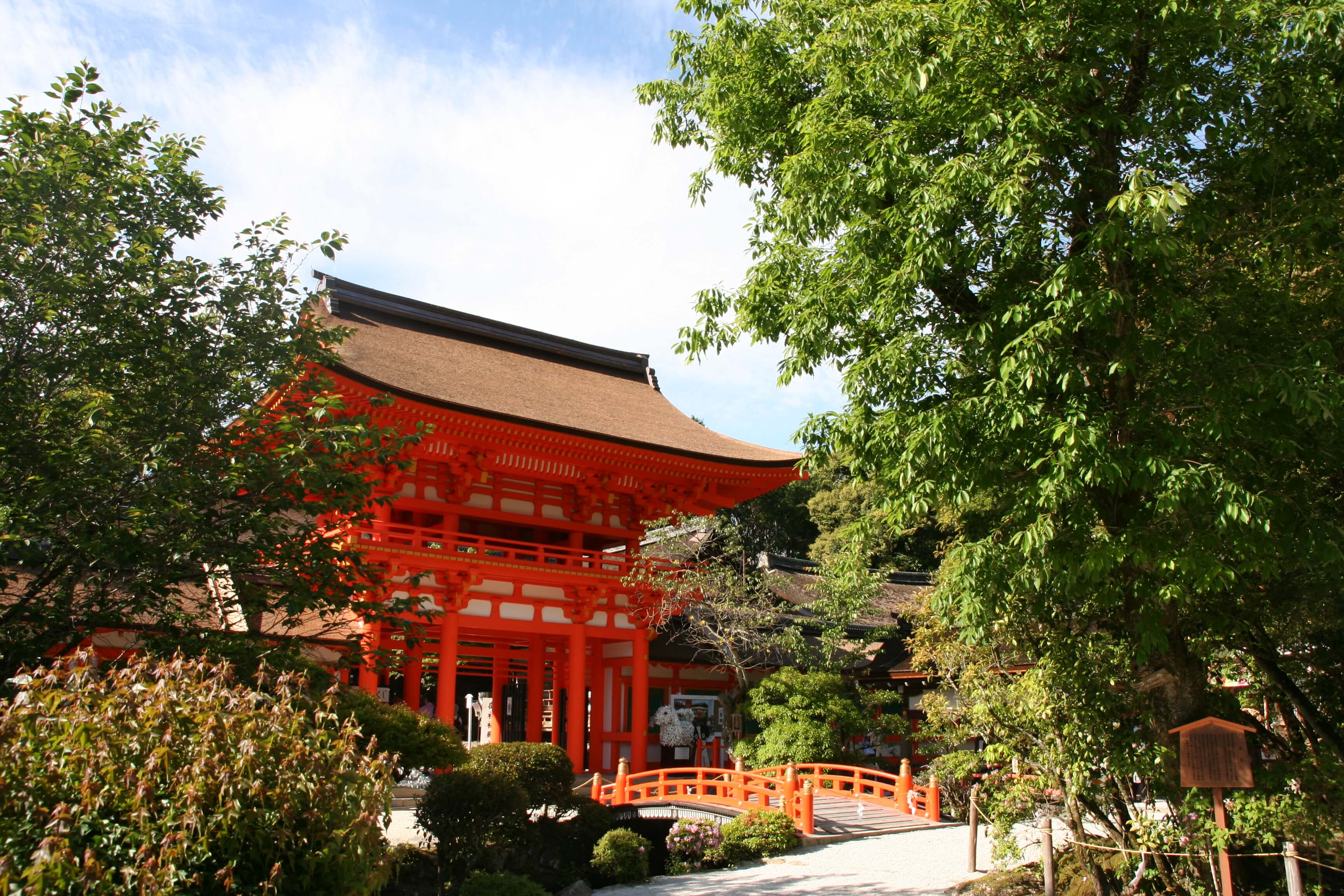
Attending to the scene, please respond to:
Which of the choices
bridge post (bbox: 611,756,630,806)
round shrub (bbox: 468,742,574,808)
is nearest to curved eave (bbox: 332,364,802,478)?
round shrub (bbox: 468,742,574,808)

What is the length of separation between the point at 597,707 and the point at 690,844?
18.8ft

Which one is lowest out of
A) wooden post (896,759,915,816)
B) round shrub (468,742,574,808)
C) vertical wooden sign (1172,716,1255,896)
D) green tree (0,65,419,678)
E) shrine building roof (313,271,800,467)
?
wooden post (896,759,915,816)

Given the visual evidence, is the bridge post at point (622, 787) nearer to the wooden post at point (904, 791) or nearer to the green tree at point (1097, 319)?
the wooden post at point (904, 791)

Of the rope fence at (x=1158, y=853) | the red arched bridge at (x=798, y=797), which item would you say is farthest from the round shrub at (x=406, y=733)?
the rope fence at (x=1158, y=853)

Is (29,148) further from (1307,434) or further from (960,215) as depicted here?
(1307,434)

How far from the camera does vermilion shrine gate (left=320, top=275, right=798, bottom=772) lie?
526 inches

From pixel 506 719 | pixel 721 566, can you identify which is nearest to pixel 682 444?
pixel 721 566

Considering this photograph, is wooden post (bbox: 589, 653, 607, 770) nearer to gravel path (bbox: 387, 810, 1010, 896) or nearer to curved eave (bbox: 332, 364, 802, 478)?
curved eave (bbox: 332, 364, 802, 478)

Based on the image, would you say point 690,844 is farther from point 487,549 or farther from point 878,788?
point 487,549

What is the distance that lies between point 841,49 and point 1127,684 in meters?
5.08

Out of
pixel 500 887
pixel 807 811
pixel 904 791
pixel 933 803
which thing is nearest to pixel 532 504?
pixel 807 811

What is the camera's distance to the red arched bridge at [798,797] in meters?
11.5

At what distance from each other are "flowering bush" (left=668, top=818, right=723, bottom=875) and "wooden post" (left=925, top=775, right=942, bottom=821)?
3726mm

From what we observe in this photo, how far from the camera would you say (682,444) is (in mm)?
15820
